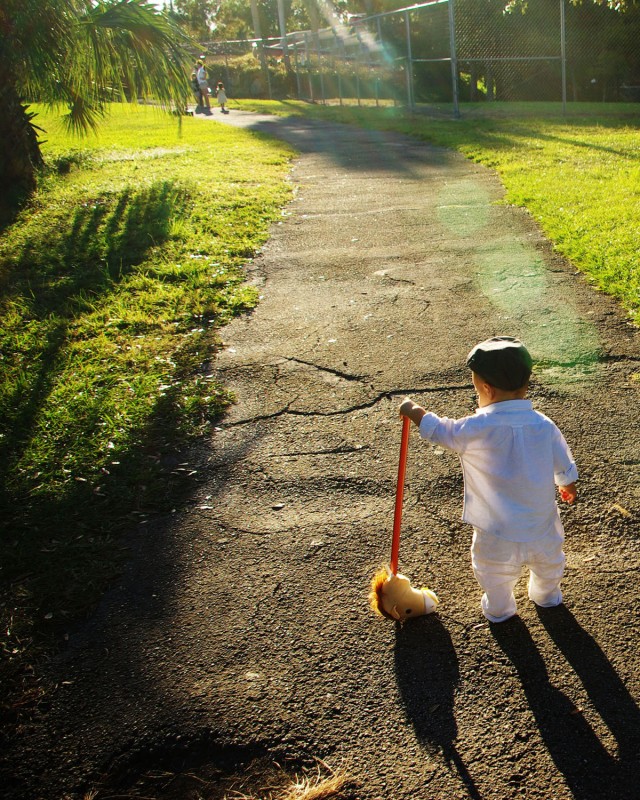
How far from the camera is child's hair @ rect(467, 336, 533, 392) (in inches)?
87.3

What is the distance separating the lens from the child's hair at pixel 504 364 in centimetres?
222

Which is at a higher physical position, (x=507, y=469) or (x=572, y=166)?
(x=572, y=166)

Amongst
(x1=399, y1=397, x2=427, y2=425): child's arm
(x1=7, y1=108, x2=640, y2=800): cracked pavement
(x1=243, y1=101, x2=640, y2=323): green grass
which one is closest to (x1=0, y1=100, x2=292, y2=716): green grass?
(x1=7, y1=108, x2=640, y2=800): cracked pavement

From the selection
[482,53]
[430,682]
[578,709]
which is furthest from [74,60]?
[482,53]

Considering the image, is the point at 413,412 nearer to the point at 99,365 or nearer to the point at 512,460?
the point at 512,460

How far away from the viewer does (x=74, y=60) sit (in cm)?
900

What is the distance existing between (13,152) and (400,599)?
9337mm

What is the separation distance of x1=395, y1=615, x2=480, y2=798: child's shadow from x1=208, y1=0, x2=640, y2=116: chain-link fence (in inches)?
596

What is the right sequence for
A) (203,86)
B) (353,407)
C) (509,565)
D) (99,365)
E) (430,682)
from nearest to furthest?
(430,682)
(509,565)
(353,407)
(99,365)
(203,86)

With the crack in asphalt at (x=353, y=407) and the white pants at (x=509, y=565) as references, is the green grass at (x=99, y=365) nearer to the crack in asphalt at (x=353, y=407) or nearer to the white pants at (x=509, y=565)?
the crack in asphalt at (x=353, y=407)

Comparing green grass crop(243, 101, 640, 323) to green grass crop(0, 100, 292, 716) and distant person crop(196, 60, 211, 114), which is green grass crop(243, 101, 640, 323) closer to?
green grass crop(0, 100, 292, 716)

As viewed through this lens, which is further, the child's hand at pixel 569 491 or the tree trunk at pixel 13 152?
the tree trunk at pixel 13 152

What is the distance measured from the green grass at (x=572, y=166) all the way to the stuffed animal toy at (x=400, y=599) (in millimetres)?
2981

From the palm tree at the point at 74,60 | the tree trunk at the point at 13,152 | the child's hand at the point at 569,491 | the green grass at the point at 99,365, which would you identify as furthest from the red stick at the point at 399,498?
the palm tree at the point at 74,60
